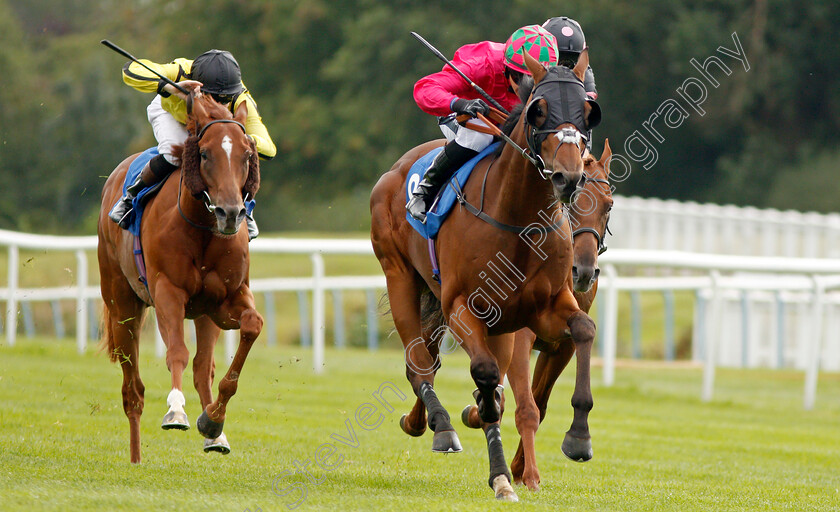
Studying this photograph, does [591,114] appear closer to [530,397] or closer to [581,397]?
[581,397]

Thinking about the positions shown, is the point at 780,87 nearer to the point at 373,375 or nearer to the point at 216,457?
the point at 373,375

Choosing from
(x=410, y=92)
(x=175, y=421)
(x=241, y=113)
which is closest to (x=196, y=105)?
(x=241, y=113)

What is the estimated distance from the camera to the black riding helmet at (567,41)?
5961 millimetres

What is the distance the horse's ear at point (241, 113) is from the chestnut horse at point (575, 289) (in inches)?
69.9

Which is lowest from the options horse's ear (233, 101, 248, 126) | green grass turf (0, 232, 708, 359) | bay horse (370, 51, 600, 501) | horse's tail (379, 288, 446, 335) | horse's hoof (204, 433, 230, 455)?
green grass turf (0, 232, 708, 359)

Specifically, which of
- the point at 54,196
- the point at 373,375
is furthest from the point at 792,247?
the point at 54,196

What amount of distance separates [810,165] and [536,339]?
22.7 meters

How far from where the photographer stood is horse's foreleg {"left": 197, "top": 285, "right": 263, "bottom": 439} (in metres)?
6.22

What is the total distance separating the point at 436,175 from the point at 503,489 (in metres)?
1.70

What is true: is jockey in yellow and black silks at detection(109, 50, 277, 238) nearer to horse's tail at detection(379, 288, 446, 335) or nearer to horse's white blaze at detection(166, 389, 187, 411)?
horse's tail at detection(379, 288, 446, 335)

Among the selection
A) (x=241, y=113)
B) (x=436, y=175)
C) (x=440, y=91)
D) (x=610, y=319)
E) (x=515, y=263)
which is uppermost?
(x=440, y=91)

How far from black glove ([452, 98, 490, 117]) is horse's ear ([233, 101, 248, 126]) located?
1165mm

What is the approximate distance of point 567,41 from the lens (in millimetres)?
5969

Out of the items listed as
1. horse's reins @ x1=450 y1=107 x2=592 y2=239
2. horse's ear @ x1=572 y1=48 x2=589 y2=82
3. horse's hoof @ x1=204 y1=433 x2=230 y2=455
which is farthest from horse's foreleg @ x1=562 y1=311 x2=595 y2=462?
horse's hoof @ x1=204 y1=433 x2=230 y2=455
